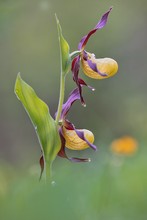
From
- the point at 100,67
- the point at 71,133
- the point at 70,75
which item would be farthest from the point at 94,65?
the point at 70,75

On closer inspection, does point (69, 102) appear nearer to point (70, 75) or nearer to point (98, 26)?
point (98, 26)

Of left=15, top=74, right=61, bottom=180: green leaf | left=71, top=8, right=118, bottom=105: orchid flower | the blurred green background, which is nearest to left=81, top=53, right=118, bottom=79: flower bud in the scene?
left=71, top=8, right=118, bottom=105: orchid flower

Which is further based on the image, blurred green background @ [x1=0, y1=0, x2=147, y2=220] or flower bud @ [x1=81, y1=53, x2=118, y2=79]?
blurred green background @ [x1=0, y1=0, x2=147, y2=220]

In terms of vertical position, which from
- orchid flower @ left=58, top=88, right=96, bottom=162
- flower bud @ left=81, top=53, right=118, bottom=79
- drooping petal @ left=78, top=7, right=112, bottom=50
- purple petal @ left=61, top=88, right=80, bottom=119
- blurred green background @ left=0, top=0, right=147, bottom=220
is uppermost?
drooping petal @ left=78, top=7, right=112, bottom=50

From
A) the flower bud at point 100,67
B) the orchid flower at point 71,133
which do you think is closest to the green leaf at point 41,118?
the orchid flower at point 71,133

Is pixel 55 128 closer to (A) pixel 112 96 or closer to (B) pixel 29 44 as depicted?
(A) pixel 112 96

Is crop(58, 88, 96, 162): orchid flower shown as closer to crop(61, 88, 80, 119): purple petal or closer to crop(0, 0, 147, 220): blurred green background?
crop(61, 88, 80, 119): purple petal

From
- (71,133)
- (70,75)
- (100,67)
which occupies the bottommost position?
(70,75)

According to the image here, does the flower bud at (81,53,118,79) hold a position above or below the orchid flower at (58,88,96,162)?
above
